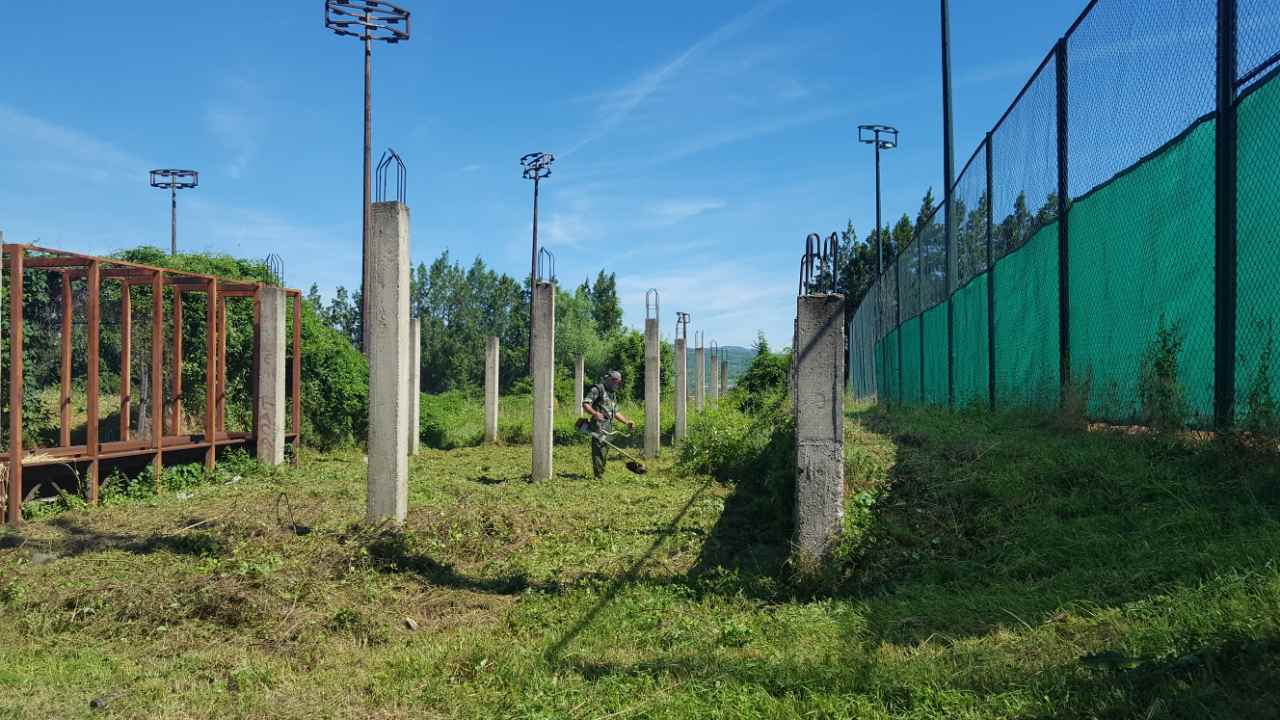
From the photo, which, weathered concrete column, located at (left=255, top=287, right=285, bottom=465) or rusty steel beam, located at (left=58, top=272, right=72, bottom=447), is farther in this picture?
weathered concrete column, located at (left=255, top=287, right=285, bottom=465)

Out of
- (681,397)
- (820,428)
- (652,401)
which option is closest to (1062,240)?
(820,428)

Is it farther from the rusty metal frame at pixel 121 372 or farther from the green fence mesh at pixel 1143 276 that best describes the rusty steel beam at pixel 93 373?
the green fence mesh at pixel 1143 276

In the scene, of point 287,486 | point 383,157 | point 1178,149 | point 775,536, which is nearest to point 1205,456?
point 1178,149

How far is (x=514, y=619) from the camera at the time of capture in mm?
5098

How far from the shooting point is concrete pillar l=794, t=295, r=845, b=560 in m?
5.58

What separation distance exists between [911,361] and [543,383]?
28.3 feet

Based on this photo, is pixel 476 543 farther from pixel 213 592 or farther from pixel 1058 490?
pixel 1058 490

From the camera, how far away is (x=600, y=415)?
522 inches

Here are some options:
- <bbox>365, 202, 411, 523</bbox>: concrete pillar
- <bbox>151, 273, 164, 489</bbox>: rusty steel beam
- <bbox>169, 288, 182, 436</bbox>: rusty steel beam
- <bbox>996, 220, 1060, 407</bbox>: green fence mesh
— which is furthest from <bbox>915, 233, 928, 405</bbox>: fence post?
<bbox>151, 273, 164, 489</bbox>: rusty steel beam

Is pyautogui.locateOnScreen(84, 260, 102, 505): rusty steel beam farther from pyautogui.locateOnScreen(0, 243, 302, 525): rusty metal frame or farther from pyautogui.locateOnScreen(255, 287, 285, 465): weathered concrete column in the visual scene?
pyautogui.locateOnScreen(255, 287, 285, 465): weathered concrete column

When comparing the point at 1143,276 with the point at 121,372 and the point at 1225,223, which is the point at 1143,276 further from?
the point at 121,372

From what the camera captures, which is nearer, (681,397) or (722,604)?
(722,604)

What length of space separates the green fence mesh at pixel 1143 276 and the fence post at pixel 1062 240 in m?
0.09

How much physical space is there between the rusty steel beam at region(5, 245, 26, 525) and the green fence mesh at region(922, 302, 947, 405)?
1185cm
